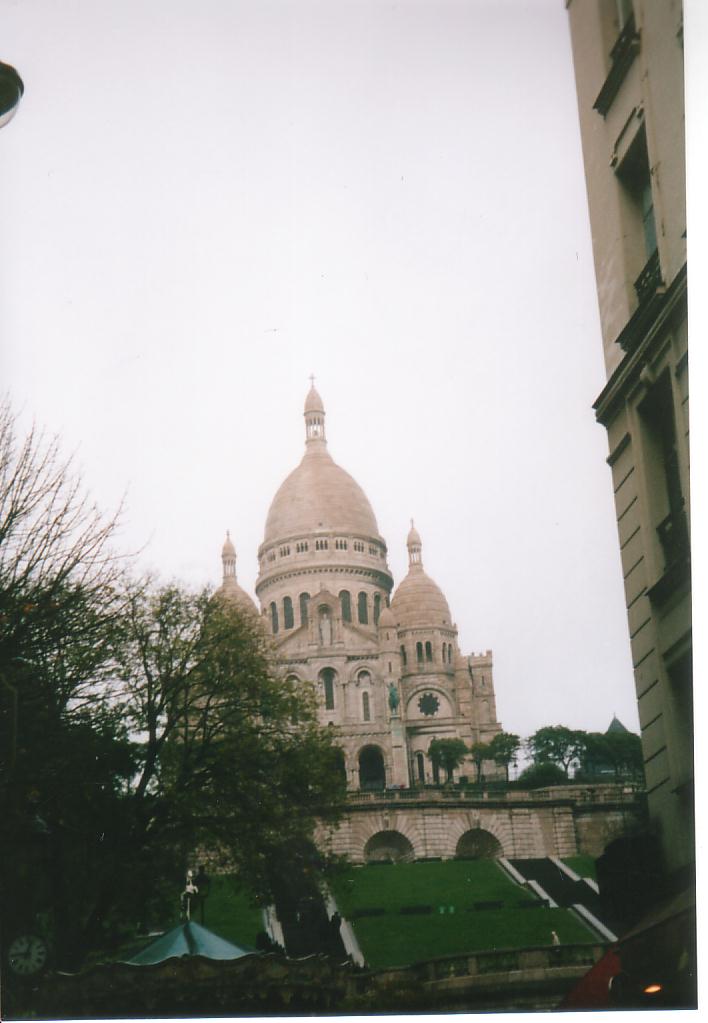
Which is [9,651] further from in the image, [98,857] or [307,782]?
[307,782]

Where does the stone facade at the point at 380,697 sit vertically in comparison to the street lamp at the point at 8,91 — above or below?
below

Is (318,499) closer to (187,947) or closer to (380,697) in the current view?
(187,947)

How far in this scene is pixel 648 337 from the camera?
20.6 ft

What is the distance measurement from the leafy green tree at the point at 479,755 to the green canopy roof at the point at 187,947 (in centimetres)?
230

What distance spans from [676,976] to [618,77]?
194 inches

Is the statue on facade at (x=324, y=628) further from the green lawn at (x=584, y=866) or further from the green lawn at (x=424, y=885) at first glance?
the green lawn at (x=584, y=866)

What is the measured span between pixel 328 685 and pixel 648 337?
135 inches

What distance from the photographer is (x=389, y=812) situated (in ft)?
25.5

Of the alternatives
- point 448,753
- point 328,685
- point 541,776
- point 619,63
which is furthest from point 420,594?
point 619,63

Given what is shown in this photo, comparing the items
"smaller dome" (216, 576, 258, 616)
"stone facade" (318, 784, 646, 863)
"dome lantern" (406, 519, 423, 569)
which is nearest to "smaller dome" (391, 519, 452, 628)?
"dome lantern" (406, 519, 423, 569)

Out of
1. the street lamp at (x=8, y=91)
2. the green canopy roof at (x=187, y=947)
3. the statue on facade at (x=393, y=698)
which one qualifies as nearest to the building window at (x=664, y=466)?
the green canopy roof at (x=187, y=947)

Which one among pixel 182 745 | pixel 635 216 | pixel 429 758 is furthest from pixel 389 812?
pixel 635 216

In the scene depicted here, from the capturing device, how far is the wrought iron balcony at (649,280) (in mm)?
6137

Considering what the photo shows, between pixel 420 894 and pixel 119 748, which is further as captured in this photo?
pixel 119 748
